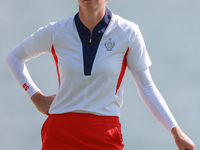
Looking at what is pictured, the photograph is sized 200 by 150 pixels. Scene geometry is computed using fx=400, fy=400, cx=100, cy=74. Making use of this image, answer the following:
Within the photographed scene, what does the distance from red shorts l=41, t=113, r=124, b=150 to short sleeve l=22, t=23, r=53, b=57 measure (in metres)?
0.34

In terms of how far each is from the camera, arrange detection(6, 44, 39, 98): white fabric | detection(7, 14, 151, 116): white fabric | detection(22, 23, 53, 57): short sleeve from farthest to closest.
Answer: detection(6, 44, 39, 98): white fabric < detection(22, 23, 53, 57): short sleeve < detection(7, 14, 151, 116): white fabric

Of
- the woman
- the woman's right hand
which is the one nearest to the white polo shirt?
the woman

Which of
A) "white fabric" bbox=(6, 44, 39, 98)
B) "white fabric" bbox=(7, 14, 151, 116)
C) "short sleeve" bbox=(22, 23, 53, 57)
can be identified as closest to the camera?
"white fabric" bbox=(7, 14, 151, 116)

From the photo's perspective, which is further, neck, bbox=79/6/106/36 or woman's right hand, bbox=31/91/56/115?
woman's right hand, bbox=31/91/56/115

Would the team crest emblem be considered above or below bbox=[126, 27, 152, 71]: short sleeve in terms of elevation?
above

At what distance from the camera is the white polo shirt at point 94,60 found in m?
1.74

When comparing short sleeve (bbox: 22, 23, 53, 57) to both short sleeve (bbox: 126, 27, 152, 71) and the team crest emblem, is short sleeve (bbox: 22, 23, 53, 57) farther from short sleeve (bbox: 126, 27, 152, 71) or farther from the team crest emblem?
short sleeve (bbox: 126, 27, 152, 71)

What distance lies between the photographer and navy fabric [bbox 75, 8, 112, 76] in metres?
1.76

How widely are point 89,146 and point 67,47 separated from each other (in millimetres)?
451

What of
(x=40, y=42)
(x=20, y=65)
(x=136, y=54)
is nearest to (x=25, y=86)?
(x=20, y=65)

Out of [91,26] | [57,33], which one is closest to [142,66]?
[91,26]

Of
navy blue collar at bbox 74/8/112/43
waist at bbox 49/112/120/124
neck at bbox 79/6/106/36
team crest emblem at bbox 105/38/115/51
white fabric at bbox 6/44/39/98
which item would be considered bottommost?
waist at bbox 49/112/120/124

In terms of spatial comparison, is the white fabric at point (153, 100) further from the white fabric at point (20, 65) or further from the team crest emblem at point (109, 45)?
the white fabric at point (20, 65)

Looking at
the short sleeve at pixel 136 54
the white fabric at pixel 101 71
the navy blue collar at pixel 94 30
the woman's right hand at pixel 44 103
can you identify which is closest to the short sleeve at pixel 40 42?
the white fabric at pixel 101 71
